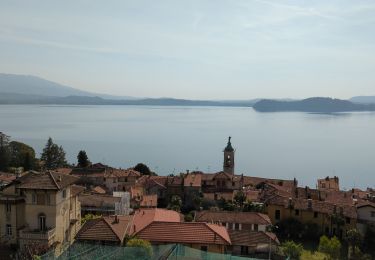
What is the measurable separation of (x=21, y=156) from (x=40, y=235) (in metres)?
41.5

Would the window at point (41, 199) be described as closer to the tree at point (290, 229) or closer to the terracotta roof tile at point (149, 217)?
the terracotta roof tile at point (149, 217)

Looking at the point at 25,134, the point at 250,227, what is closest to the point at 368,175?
the point at 250,227

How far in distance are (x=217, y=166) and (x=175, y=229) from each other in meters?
69.3

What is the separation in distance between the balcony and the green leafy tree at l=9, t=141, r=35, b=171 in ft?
113

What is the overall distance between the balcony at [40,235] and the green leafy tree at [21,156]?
113 feet

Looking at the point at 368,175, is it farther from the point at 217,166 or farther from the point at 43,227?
the point at 43,227

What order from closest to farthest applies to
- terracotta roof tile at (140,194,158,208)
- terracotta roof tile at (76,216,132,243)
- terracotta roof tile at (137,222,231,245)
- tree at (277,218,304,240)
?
1. terracotta roof tile at (76,216,132,243)
2. terracotta roof tile at (137,222,231,245)
3. tree at (277,218,304,240)
4. terracotta roof tile at (140,194,158,208)

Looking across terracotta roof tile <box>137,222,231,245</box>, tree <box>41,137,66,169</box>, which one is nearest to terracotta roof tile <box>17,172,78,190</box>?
terracotta roof tile <box>137,222,231,245</box>

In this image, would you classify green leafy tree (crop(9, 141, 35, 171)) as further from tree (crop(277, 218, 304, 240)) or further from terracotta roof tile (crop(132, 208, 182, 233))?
tree (crop(277, 218, 304, 240))

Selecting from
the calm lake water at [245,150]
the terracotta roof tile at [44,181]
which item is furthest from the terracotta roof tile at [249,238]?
the calm lake water at [245,150]

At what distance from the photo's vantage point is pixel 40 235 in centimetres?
2028

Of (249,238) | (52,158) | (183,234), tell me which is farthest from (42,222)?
(52,158)

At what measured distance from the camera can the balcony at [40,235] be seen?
20.2 m

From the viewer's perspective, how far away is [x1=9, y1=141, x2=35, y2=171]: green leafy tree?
5409cm
